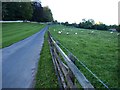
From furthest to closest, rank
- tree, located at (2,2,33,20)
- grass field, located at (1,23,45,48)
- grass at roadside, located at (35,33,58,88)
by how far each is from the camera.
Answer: tree, located at (2,2,33,20) < grass field, located at (1,23,45,48) < grass at roadside, located at (35,33,58,88)

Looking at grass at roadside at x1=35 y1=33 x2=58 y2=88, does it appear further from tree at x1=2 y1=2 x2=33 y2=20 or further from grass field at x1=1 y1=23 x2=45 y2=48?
tree at x1=2 y1=2 x2=33 y2=20

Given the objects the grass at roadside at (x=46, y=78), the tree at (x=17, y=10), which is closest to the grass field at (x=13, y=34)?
the grass at roadside at (x=46, y=78)

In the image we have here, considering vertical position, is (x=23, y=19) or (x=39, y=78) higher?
(x=23, y=19)

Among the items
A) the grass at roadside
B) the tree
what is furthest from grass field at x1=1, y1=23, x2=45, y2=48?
the tree

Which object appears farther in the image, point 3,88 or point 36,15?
point 36,15

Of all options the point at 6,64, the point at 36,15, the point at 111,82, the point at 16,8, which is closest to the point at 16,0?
the point at 16,8

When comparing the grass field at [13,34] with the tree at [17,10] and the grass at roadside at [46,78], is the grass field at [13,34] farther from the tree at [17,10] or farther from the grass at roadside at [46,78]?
the tree at [17,10]

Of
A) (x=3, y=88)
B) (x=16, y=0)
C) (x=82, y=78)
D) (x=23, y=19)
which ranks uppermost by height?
(x=16, y=0)

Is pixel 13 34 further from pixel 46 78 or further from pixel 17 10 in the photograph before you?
pixel 17 10

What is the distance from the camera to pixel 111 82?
6941 mm

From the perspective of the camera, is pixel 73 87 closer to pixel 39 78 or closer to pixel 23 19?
pixel 39 78

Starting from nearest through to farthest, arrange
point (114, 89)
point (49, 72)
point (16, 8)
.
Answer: point (114, 89) < point (49, 72) < point (16, 8)

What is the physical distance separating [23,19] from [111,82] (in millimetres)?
71989

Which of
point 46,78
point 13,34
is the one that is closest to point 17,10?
point 13,34
